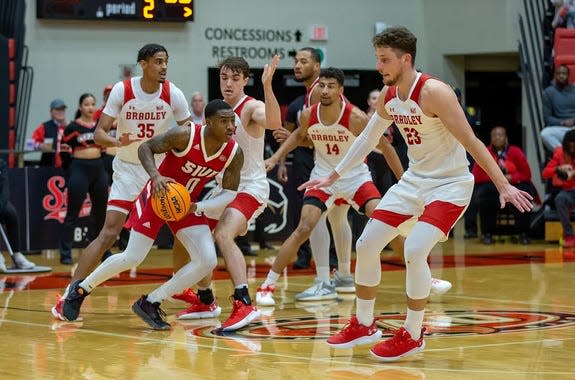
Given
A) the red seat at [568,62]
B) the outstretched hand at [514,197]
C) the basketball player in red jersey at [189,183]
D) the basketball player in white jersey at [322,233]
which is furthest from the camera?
the red seat at [568,62]

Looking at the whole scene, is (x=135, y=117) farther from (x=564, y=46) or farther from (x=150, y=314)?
(x=564, y=46)

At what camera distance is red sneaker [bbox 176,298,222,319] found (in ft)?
27.7

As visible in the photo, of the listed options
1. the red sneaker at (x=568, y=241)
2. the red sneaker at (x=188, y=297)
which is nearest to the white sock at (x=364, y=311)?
the red sneaker at (x=188, y=297)

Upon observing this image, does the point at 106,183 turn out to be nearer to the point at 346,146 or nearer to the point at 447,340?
the point at 346,146

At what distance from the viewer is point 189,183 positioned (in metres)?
7.90

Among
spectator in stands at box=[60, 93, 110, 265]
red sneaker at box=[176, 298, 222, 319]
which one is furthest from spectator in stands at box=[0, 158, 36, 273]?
red sneaker at box=[176, 298, 222, 319]

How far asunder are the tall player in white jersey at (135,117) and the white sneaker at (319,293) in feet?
5.59

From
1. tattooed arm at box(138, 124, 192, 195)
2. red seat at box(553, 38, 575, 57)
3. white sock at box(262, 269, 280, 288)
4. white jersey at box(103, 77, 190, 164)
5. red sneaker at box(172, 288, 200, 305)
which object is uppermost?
red seat at box(553, 38, 575, 57)

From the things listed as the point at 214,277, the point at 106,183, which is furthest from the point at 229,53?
the point at 214,277

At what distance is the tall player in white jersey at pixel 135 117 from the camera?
28.5 ft

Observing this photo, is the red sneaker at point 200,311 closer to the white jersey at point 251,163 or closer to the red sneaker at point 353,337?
the white jersey at point 251,163

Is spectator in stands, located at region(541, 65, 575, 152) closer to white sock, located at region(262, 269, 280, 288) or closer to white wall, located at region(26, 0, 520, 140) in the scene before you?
white wall, located at region(26, 0, 520, 140)

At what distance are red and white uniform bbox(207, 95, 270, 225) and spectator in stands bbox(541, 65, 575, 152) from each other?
7.89m

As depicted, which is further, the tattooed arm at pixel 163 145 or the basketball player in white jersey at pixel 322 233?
the basketball player in white jersey at pixel 322 233
